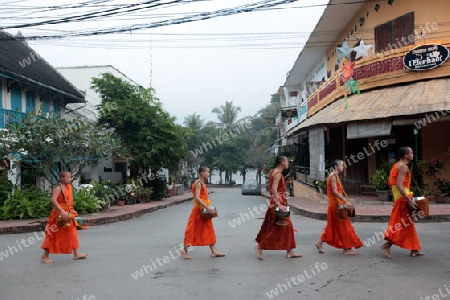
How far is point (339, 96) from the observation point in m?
19.0

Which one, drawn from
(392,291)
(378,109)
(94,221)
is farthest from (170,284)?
(378,109)

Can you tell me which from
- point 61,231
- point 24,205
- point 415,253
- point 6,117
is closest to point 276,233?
point 415,253

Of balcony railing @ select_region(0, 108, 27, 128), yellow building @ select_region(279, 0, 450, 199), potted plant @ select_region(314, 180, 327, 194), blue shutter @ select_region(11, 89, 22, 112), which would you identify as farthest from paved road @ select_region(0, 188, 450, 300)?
blue shutter @ select_region(11, 89, 22, 112)

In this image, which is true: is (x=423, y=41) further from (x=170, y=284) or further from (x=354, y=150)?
(x=170, y=284)

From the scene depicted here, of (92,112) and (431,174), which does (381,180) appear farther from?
(92,112)

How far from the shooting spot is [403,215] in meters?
6.95

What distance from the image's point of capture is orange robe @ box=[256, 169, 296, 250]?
7.04 m

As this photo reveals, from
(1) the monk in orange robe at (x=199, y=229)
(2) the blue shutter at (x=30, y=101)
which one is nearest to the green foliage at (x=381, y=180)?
(1) the monk in orange robe at (x=199, y=229)

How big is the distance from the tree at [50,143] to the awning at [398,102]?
25.1 ft

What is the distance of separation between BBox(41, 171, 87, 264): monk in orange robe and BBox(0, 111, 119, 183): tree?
23.6 ft

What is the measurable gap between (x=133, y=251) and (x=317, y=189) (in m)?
11.0

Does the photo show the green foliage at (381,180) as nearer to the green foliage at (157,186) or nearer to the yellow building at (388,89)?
the yellow building at (388,89)

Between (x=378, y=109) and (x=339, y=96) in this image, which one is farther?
(x=339, y=96)

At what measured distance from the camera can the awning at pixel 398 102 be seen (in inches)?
513
